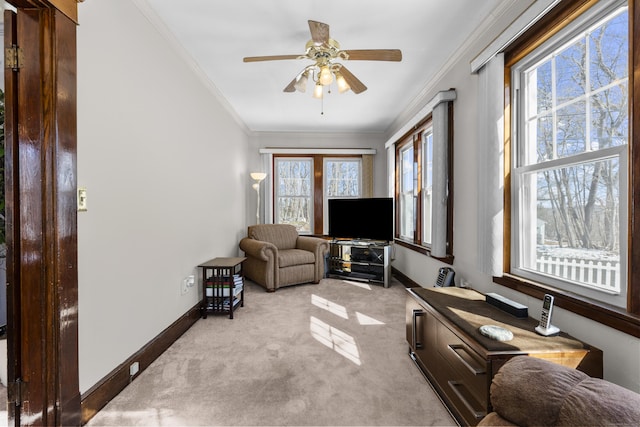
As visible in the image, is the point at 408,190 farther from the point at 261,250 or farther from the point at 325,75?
the point at 325,75

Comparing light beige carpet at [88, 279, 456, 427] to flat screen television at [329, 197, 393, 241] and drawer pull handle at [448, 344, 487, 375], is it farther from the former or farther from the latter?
flat screen television at [329, 197, 393, 241]

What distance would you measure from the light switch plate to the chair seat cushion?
2647 millimetres

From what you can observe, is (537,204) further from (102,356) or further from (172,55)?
(172,55)

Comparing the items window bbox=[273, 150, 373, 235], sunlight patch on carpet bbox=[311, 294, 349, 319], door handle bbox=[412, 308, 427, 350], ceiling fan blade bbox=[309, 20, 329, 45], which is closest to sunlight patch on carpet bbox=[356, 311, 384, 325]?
sunlight patch on carpet bbox=[311, 294, 349, 319]

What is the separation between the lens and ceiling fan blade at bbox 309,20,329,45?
74.8 inches

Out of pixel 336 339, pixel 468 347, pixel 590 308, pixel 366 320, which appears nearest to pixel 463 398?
pixel 468 347

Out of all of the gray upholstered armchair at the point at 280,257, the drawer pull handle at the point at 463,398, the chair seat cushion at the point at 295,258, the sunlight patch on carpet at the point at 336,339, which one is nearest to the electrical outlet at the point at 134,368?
the sunlight patch on carpet at the point at 336,339

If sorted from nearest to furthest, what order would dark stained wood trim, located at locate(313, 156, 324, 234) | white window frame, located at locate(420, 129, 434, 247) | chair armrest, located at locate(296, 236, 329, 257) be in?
white window frame, located at locate(420, 129, 434, 247), chair armrest, located at locate(296, 236, 329, 257), dark stained wood trim, located at locate(313, 156, 324, 234)

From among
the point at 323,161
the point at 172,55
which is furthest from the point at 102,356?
the point at 323,161

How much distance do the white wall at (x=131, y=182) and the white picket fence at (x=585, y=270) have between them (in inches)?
105

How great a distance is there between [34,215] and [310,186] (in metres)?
4.54

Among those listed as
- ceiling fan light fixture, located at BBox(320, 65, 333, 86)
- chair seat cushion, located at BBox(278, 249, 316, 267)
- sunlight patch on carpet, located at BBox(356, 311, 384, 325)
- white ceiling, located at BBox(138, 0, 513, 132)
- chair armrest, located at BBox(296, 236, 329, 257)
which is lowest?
sunlight patch on carpet, located at BBox(356, 311, 384, 325)

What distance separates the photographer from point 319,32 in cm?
197

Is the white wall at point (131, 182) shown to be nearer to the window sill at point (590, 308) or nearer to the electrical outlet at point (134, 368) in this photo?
the electrical outlet at point (134, 368)
